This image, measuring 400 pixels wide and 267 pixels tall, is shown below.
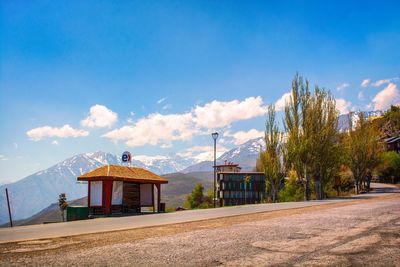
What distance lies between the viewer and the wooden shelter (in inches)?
1113

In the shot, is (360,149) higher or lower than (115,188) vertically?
higher

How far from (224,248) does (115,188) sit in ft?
68.9

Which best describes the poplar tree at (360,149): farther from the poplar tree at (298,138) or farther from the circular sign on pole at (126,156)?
the circular sign on pole at (126,156)

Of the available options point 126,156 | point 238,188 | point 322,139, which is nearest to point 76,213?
point 126,156

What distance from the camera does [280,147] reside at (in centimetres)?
4203

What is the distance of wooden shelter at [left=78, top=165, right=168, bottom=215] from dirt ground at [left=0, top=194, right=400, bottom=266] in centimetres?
1569

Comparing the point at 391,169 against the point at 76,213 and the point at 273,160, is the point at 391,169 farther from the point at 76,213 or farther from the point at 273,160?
the point at 76,213

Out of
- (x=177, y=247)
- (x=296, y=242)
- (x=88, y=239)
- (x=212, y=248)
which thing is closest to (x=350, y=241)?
(x=296, y=242)

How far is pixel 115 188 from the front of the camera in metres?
29.1

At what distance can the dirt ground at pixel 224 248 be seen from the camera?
8023mm

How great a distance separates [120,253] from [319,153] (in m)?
34.5

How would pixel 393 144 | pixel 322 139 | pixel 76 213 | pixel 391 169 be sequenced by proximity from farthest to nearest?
pixel 393 144 < pixel 391 169 < pixel 322 139 < pixel 76 213

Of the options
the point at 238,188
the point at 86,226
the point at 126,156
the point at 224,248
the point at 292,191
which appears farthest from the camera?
the point at 238,188

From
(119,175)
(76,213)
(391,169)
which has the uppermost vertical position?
(391,169)
